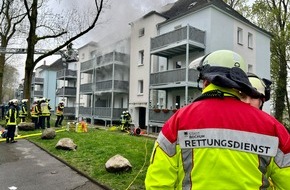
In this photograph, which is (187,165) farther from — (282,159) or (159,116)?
(159,116)

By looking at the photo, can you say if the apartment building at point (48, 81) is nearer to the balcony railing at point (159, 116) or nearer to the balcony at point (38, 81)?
the balcony at point (38, 81)

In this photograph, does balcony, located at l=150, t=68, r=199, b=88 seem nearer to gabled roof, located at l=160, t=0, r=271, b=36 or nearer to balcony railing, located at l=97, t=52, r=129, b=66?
gabled roof, located at l=160, t=0, r=271, b=36

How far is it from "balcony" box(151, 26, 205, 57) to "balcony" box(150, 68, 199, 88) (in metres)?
1.72

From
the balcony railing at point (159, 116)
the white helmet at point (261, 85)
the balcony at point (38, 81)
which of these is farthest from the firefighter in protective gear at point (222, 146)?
the balcony at point (38, 81)

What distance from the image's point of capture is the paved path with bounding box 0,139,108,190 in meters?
6.74

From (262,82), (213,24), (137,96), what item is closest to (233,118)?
(262,82)

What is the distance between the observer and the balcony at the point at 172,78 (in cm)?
1948

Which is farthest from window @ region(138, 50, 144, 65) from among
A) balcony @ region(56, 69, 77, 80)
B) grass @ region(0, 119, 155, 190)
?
balcony @ region(56, 69, 77, 80)

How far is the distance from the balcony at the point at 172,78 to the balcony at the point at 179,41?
172cm

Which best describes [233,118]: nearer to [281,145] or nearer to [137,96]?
[281,145]

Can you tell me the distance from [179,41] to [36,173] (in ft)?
47.2

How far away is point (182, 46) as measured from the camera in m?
20.9

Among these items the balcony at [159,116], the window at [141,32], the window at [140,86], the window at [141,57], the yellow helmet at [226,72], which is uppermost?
the window at [141,32]

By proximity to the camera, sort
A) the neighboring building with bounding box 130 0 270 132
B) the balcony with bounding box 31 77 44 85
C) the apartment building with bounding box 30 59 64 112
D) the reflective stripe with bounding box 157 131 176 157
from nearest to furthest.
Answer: the reflective stripe with bounding box 157 131 176 157 < the neighboring building with bounding box 130 0 270 132 < the apartment building with bounding box 30 59 64 112 < the balcony with bounding box 31 77 44 85
